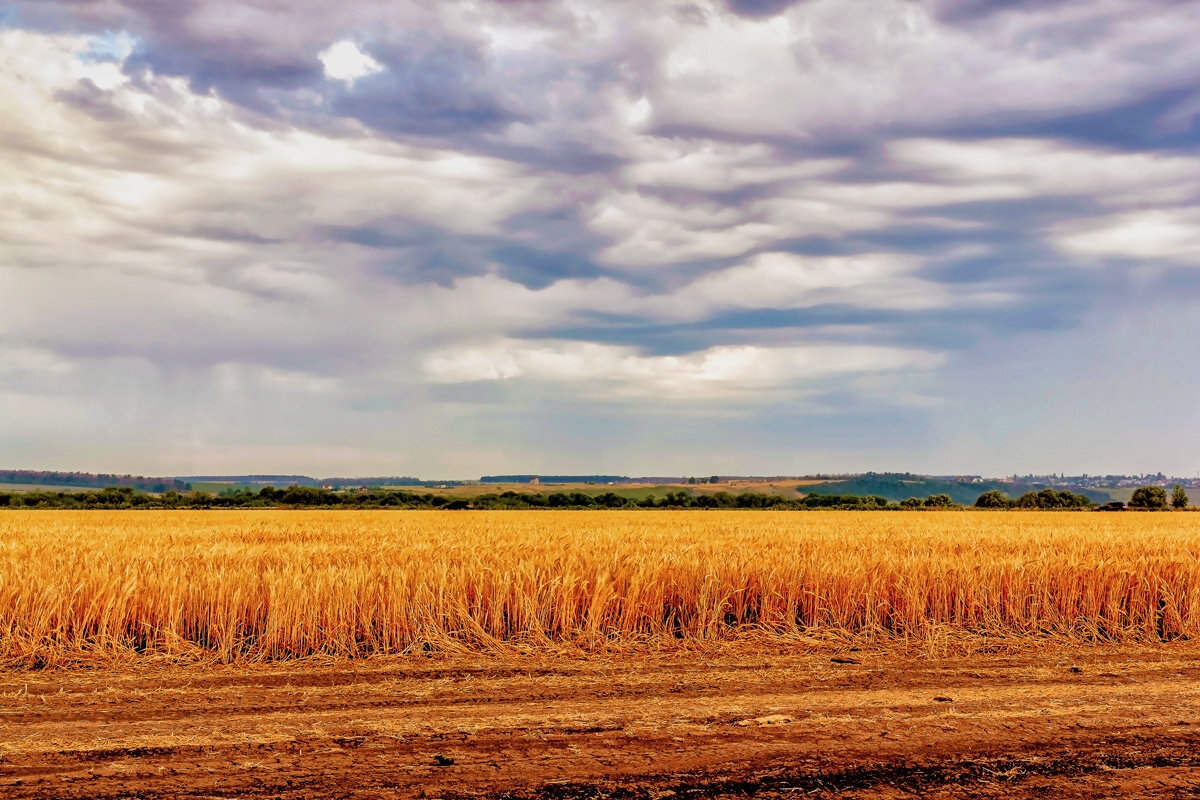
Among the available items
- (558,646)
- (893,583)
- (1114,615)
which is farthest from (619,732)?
(1114,615)

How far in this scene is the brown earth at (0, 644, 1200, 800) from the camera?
5.33 m

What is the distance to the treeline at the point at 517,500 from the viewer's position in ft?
277

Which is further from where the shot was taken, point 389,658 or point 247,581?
point 247,581

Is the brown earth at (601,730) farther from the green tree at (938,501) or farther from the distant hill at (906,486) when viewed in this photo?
the distant hill at (906,486)

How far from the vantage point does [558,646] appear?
994 centimetres

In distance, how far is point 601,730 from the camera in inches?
253

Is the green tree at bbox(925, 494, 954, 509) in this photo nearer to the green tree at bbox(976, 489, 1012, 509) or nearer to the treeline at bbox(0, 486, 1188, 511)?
the treeline at bbox(0, 486, 1188, 511)

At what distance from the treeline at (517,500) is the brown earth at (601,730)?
76286 mm

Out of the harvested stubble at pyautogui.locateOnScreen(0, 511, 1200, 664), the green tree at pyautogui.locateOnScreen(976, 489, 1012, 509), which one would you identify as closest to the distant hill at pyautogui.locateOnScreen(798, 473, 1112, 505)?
the green tree at pyautogui.locateOnScreen(976, 489, 1012, 509)

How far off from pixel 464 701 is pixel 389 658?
246cm

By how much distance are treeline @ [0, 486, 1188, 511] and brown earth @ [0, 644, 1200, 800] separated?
250ft

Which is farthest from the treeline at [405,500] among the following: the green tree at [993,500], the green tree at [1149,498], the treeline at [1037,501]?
the green tree at [1149,498]

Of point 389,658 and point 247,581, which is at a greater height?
point 247,581

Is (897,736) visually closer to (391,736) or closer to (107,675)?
(391,736)
